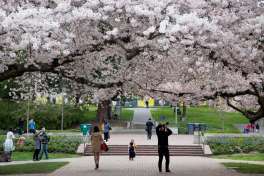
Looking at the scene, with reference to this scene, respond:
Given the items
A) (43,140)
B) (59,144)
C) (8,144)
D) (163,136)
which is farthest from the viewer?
(59,144)

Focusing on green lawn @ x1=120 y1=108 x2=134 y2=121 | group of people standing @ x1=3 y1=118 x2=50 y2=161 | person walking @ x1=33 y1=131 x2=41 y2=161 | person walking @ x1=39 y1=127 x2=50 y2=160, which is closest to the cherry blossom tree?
group of people standing @ x1=3 y1=118 x2=50 y2=161

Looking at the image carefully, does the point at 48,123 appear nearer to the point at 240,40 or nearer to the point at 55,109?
the point at 55,109

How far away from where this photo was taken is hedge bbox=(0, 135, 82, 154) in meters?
37.5

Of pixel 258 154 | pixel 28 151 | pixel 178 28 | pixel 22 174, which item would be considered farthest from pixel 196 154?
pixel 178 28

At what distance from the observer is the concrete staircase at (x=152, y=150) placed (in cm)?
3696

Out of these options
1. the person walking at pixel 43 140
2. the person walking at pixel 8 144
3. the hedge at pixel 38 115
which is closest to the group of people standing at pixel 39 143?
the person walking at pixel 43 140

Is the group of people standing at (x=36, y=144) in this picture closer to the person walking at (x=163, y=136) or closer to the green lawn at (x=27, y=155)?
the green lawn at (x=27, y=155)

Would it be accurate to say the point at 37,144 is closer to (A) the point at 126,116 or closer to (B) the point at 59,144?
(B) the point at 59,144

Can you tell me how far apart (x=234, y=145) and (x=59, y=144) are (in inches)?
420

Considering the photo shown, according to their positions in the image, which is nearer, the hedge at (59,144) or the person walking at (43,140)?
the person walking at (43,140)

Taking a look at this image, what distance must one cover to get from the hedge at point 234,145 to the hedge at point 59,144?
826 centimetres

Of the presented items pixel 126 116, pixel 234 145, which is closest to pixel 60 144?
pixel 234 145

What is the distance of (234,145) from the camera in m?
38.8

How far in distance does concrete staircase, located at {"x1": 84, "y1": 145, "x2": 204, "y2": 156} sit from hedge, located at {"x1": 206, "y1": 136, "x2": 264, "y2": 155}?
1101mm
